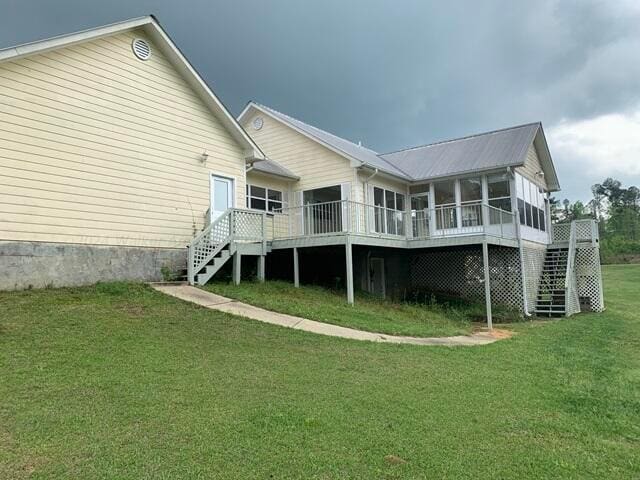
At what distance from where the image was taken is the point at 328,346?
23.4 ft

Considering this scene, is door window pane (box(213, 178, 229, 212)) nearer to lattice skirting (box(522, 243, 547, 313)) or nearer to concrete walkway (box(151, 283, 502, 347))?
concrete walkway (box(151, 283, 502, 347))

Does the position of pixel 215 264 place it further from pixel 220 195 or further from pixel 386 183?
pixel 386 183

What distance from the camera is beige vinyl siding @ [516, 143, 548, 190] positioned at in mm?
17281

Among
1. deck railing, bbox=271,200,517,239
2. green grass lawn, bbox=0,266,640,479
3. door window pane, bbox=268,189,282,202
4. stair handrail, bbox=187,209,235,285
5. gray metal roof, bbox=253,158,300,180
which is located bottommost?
green grass lawn, bbox=0,266,640,479

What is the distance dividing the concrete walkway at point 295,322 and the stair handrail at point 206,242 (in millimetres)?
836

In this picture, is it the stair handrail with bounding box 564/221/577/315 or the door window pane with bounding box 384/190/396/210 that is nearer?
the stair handrail with bounding box 564/221/577/315

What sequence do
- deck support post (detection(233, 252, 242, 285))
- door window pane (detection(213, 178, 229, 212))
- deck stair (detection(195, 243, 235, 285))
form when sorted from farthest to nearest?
door window pane (detection(213, 178, 229, 212))
deck support post (detection(233, 252, 242, 285))
deck stair (detection(195, 243, 235, 285))

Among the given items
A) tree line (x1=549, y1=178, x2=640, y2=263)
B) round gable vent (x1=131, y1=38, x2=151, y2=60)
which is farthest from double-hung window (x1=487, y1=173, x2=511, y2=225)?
round gable vent (x1=131, y1=38, x2=151, y2=60)

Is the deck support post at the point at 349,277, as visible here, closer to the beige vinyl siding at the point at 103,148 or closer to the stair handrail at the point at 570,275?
the beige vinyl siding at the point at 103,148

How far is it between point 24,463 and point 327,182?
44.9 ft

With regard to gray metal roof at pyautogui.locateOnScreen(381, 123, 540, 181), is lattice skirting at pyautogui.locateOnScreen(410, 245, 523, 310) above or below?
below

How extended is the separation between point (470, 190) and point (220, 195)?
969 centimetres

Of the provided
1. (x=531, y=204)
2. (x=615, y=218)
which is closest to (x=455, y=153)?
(x=531, y=204)

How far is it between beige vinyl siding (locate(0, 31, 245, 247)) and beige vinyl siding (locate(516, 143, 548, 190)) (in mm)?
11801
